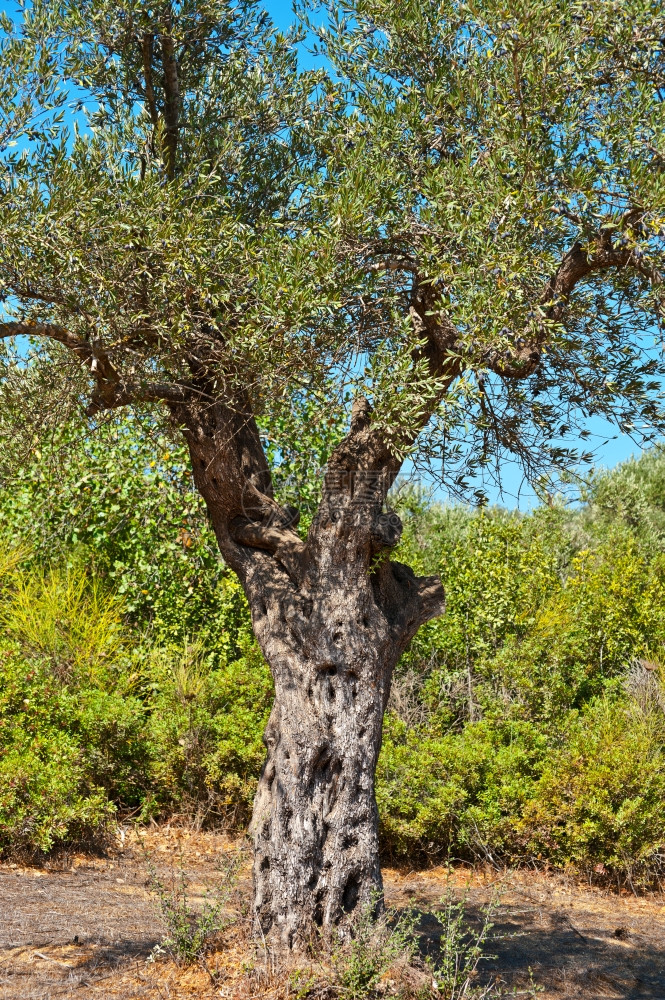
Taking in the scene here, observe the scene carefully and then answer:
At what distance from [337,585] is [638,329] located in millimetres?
2474

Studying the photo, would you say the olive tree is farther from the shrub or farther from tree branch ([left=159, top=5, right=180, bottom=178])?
the shrub

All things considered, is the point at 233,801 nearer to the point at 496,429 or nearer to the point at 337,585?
the point at 337,585

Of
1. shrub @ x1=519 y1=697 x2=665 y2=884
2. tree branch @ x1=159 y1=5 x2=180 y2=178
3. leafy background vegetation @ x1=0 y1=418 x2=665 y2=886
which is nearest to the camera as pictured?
tree branch @ x1=159 y1=5 x2=180 y2=178

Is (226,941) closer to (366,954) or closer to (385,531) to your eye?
(366,954)

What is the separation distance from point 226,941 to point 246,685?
4.47m

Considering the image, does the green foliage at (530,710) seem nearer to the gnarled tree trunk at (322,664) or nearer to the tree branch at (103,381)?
the gnarled tree trunk at (322,664)

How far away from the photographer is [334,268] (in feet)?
15.4

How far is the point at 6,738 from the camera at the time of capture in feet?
30.1

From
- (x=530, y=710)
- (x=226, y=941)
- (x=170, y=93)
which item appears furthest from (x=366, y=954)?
(x=530, y=710)

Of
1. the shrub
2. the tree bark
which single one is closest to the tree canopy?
the tree bark

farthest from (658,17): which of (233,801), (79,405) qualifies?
(233,801)

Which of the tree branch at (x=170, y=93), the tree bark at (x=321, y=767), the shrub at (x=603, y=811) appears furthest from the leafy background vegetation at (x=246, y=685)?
the tree branch at (x=170, y=93)

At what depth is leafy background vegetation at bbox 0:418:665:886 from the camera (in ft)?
28.4

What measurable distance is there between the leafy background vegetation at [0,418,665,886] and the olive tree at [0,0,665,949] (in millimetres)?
1433
